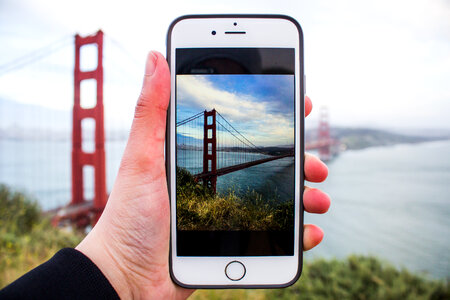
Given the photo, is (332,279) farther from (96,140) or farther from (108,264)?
(96,140)

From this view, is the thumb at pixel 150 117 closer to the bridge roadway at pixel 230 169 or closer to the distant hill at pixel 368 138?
the bridge roadway at pixel 230 169

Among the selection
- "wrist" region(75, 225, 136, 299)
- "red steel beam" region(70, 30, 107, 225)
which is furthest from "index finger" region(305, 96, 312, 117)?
"red steel beam" region(70, 30, 107, 225)

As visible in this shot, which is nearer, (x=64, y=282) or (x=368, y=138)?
(x=64, y=282)

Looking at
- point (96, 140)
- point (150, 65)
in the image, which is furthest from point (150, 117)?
point (96, 140)

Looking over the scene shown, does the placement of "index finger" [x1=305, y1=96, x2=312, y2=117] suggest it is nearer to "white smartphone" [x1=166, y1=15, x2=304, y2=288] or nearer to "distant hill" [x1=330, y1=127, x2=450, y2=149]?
"white smartphone" [x1=166, y1=15, x2=304, y2=288]

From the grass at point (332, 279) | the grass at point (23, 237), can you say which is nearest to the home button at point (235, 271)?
the grass at point (332, 279)

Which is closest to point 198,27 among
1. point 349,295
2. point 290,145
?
point 290,145

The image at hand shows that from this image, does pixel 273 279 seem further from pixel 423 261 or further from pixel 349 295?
pixel 423 261
